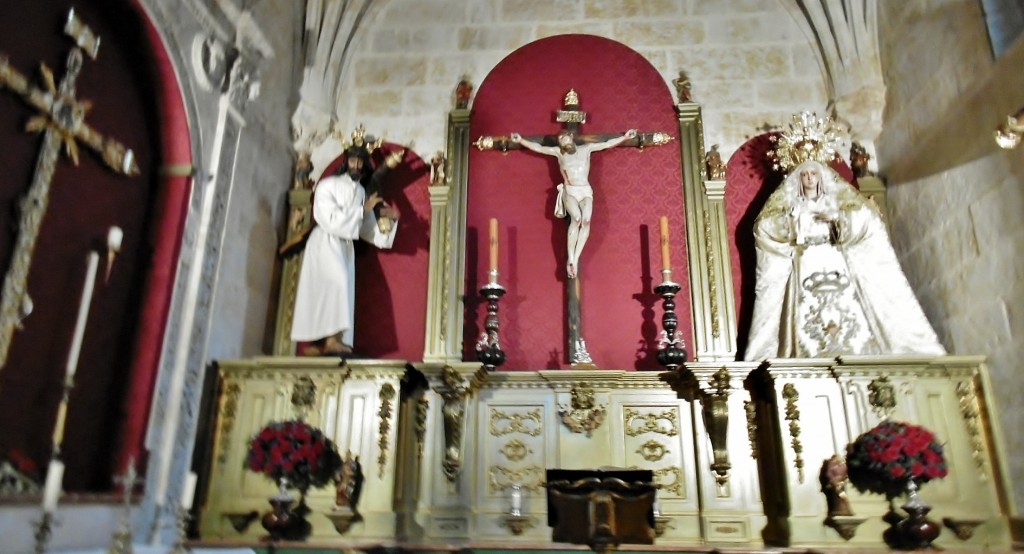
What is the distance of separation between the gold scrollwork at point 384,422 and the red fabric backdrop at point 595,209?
1.25 m

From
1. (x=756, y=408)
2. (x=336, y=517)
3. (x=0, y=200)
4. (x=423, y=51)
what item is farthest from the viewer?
(x=423, y=51)

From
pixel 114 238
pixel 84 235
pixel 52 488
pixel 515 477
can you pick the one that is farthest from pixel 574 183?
pixel 52 488

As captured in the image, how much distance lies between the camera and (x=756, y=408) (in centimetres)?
579

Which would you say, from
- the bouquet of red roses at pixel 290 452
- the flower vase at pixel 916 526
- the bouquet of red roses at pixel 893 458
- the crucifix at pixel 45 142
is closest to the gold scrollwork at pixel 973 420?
A: the bouquet of red roses at pixel 893 458

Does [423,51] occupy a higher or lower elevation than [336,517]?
higher

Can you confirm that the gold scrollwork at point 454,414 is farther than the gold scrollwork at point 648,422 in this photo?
No

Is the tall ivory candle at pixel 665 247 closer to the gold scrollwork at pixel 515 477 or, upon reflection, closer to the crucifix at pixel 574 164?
the crucifix at pixel 574 164

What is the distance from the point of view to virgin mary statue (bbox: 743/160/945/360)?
5.91m

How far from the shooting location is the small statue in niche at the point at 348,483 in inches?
209

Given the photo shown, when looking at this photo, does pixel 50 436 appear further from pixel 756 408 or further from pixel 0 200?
pixel 756 408

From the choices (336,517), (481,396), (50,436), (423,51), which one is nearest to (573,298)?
(481,396)

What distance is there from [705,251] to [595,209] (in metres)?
1.11

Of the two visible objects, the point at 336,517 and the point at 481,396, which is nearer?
the point at 336,517

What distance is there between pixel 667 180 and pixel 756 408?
248 centimetres
